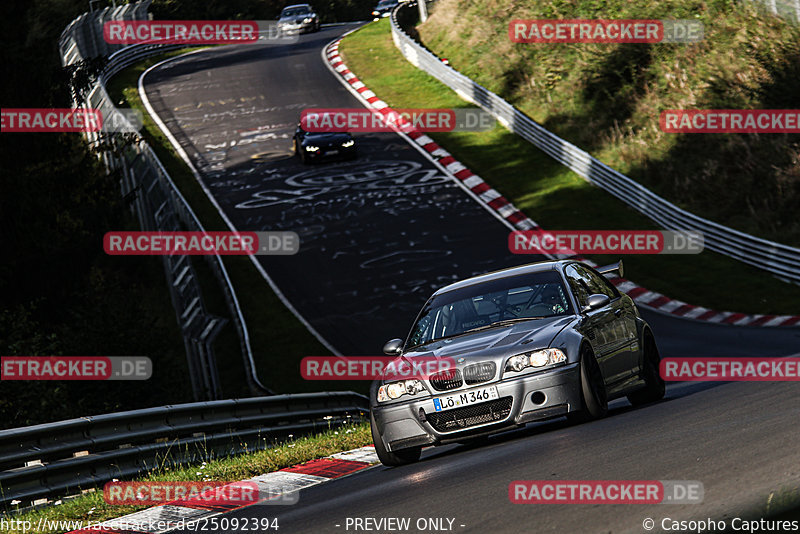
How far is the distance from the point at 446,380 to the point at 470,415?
33cm

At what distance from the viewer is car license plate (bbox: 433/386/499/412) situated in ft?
28.1

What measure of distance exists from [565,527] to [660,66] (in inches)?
1231

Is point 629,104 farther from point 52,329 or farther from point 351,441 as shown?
point 351,441

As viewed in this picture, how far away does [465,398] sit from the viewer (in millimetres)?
8594

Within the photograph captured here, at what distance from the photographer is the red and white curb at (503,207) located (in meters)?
21.5

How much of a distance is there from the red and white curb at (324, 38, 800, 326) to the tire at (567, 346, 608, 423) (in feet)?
41.8
